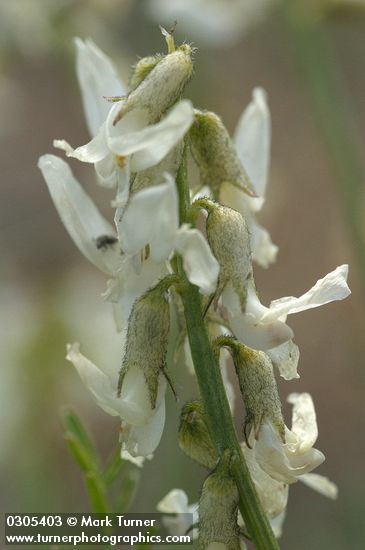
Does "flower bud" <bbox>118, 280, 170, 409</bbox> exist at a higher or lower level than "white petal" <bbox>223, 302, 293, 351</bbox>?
higher

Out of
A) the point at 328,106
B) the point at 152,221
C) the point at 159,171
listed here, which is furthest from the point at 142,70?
the point at 328,106

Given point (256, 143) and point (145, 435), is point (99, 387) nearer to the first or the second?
point (145, 435)

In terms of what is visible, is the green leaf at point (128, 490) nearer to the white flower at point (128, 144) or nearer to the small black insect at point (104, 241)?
the small black insect at point (104, 241)

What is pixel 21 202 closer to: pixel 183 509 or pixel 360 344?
pixel 360 344

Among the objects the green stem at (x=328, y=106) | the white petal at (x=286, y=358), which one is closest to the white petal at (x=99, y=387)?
the white petal at (x=286, y=358)

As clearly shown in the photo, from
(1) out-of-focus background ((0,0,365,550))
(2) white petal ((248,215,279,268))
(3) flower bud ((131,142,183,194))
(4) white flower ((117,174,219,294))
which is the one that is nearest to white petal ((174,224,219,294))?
(4) white flower ((117,174,219,294))

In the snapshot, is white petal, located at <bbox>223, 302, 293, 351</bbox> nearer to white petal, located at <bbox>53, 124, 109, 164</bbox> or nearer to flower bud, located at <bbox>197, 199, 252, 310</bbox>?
flower bud, located at <bbox>197, 199, 252, 310</bbox>
